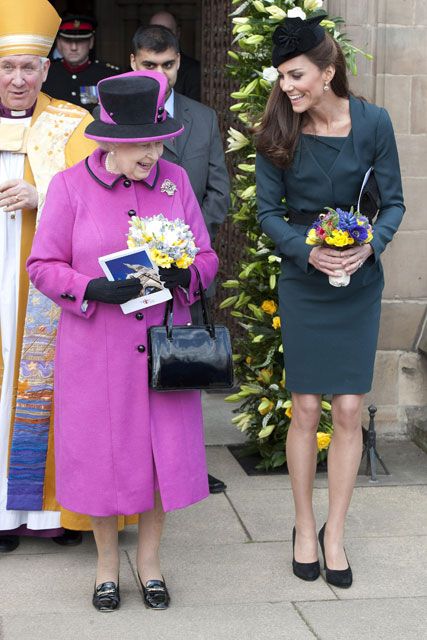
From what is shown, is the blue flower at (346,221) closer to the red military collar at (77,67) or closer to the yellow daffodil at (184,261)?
the yellow daffodil at (184,261)

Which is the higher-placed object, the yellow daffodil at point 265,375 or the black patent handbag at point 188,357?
the black patent handbag at point 188,357

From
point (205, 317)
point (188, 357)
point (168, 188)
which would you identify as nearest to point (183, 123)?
point (168, 188)

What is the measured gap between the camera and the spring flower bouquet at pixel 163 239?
4160mm

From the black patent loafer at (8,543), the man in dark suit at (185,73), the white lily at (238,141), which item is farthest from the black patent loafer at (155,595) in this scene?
the man in dark suit at (185,73)

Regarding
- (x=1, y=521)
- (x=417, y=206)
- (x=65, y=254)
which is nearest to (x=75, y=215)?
(x=65, y=254)

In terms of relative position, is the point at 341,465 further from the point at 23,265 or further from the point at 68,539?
the point at 23,265

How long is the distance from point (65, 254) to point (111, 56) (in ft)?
27.5

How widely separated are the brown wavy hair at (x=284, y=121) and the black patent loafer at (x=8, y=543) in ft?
6.06

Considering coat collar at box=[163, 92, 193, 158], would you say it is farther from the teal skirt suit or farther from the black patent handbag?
the black patent handbag

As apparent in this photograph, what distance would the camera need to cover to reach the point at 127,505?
4.38 meters

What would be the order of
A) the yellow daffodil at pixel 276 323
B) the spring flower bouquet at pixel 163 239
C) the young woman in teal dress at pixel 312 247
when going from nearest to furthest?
the spring flower bouquet at pixel 163 239
the young woman in teal dress at pixel 312 247
the yellow daffodil at pixel 276 323

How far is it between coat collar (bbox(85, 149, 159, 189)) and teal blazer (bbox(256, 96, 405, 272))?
1.72 ft

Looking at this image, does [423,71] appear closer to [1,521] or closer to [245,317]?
[245,317]

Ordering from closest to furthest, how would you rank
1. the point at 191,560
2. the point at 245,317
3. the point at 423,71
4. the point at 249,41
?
the point at 191,560 < the point at 249,41 < the point at 245,317 < the point at 423,71
